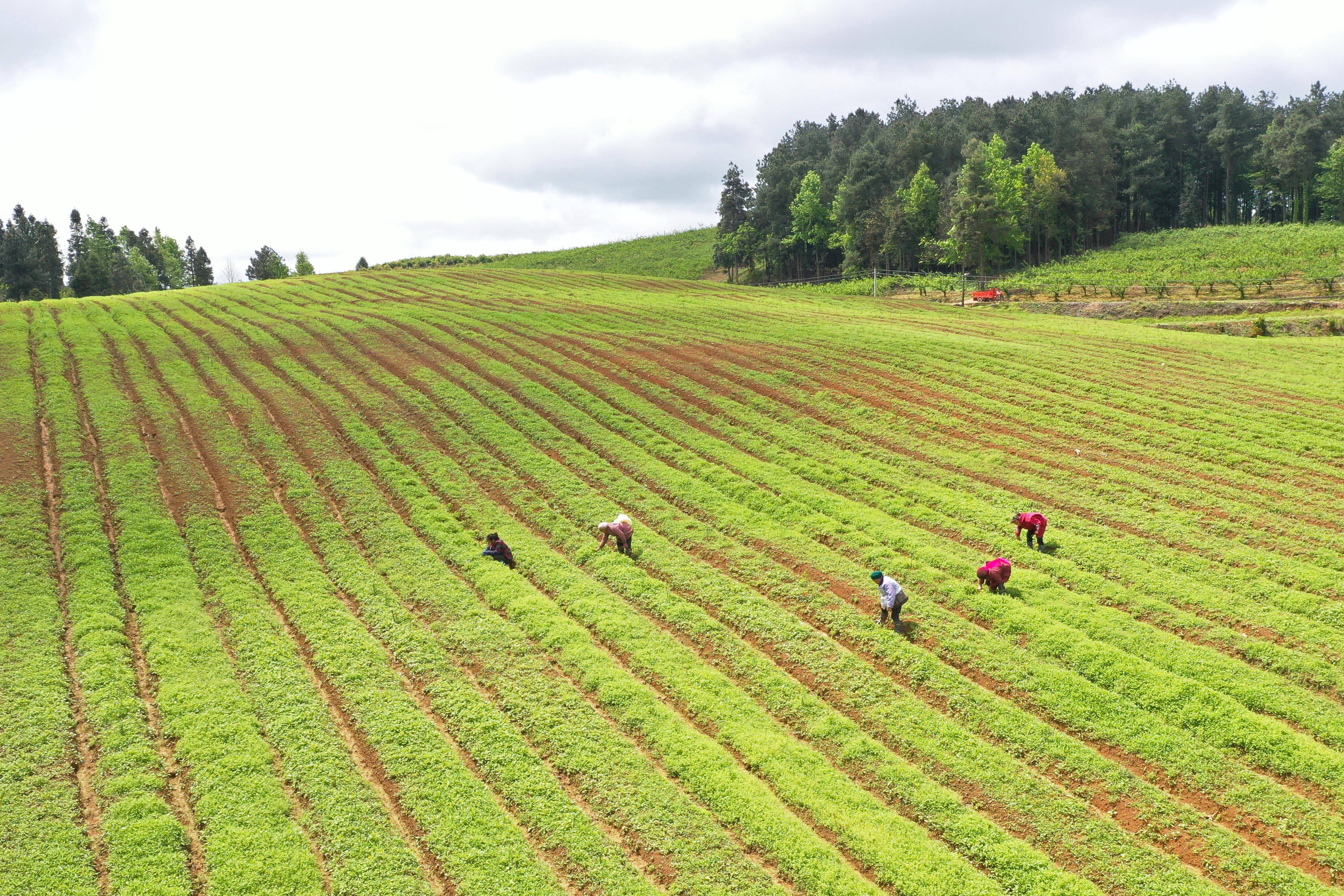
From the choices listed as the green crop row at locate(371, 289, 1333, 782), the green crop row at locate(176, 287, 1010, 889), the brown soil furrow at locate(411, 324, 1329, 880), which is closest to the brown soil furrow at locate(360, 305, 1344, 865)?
the brown soil furrow at locate(411, 324, 1329, 880)

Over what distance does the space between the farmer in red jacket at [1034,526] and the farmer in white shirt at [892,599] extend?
5612mm

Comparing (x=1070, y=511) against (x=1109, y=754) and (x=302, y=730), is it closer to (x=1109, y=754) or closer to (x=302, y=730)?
(x=1109, y=754)

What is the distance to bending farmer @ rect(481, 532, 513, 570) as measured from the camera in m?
24.3

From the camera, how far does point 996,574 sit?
70.8 ft

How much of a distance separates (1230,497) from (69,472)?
128ft

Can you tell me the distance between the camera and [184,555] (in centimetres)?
2495

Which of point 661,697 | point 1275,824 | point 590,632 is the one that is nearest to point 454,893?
point 661,697

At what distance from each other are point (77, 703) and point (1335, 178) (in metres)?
125

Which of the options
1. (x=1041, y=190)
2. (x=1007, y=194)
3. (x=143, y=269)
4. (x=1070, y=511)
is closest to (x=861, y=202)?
(x=1007, y=194)

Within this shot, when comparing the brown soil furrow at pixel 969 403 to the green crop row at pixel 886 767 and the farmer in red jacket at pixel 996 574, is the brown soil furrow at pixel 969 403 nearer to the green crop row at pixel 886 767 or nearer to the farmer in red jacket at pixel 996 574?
the farmer in red jacket at pixel 996 574

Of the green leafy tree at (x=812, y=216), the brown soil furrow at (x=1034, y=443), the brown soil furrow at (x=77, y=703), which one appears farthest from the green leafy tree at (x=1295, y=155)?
the brown soil furrow at (x=77, y=703)

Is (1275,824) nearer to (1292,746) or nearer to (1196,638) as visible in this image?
(1292,746)

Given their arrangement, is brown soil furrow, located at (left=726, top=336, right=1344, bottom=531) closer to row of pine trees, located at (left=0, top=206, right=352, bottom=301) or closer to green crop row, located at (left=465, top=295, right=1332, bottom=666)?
green crop row, located at (left=465, top=295, right=1332, bottom=666)

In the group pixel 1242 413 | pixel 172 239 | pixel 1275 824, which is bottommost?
pixel 1275 824
